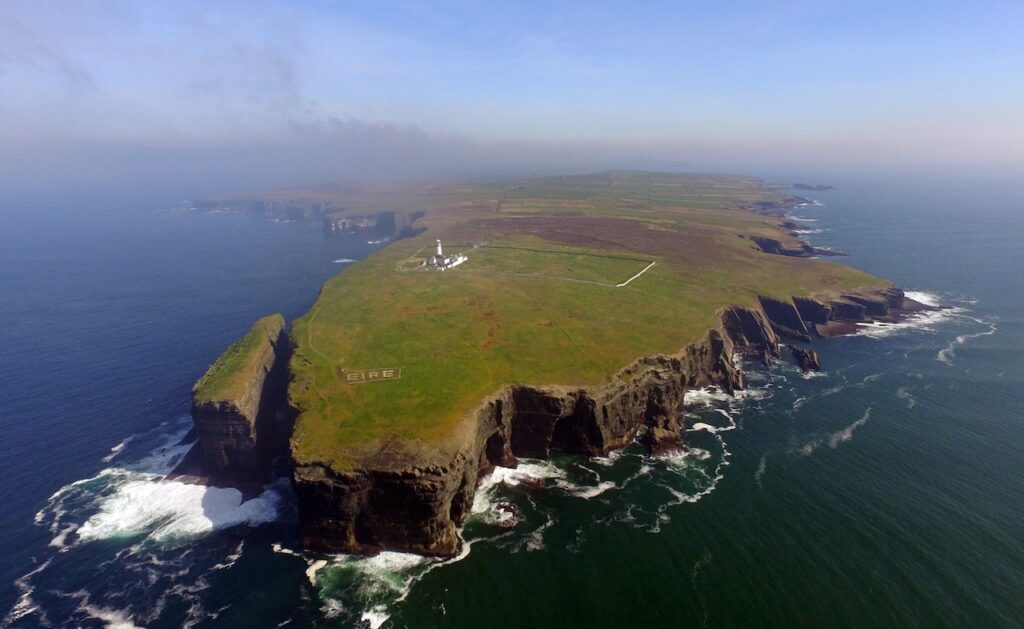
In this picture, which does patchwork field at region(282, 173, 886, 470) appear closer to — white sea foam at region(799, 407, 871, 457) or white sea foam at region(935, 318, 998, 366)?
white sea foam at region(799, 407, 871, 457)

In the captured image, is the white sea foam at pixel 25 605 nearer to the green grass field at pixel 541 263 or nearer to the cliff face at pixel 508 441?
the cliff face at pixel 508 441

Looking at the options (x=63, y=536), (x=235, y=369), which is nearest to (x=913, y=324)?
(x=235, y=369)

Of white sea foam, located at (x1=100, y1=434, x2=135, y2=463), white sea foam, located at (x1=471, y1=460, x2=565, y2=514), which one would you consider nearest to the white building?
white sea foam, located at (x1=471, y1=460, x2=565, y2=514)

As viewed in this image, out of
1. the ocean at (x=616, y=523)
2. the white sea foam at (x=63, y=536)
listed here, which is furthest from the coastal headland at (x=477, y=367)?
the white sea foam at (x=63, y=536)

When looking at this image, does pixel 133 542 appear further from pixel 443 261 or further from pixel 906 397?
pixel 906 397

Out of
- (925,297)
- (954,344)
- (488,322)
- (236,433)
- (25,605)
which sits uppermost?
(488,322)

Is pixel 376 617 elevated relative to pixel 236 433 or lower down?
lower down

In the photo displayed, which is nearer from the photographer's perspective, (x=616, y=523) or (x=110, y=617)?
(x=110, y=617)
